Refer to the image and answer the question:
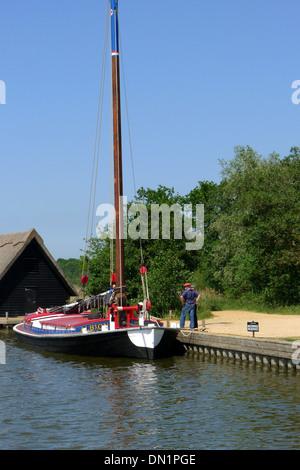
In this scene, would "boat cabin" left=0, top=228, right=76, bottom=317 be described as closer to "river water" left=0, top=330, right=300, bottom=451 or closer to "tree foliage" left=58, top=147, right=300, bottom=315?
"tree foliage" left=58, top=147, right=300, bottom=315

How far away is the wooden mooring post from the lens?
21031 millimetres

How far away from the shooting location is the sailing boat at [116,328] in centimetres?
2417

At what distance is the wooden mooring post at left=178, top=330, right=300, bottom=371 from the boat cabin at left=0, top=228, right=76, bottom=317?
21466mm

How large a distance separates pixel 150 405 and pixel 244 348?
6.98m

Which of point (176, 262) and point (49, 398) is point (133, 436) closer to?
point (49, 398)

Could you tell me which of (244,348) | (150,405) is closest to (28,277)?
(244,348)

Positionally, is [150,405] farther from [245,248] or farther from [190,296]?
[245,248]

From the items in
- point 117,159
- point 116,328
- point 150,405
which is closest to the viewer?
point 150,405

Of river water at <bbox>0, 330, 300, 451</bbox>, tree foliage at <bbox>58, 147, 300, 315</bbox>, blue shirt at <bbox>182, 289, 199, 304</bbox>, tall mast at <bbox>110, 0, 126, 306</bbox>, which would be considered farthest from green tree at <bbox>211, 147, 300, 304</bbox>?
river water at <bbox>0, 330, 300, 451</bbox>

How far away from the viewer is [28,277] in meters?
46.0

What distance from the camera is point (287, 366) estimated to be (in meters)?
21.2

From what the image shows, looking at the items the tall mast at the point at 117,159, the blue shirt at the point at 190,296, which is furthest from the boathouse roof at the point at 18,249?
the blue shirt at the point at 190,296

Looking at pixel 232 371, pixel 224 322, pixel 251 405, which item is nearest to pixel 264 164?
pixel 224 322
